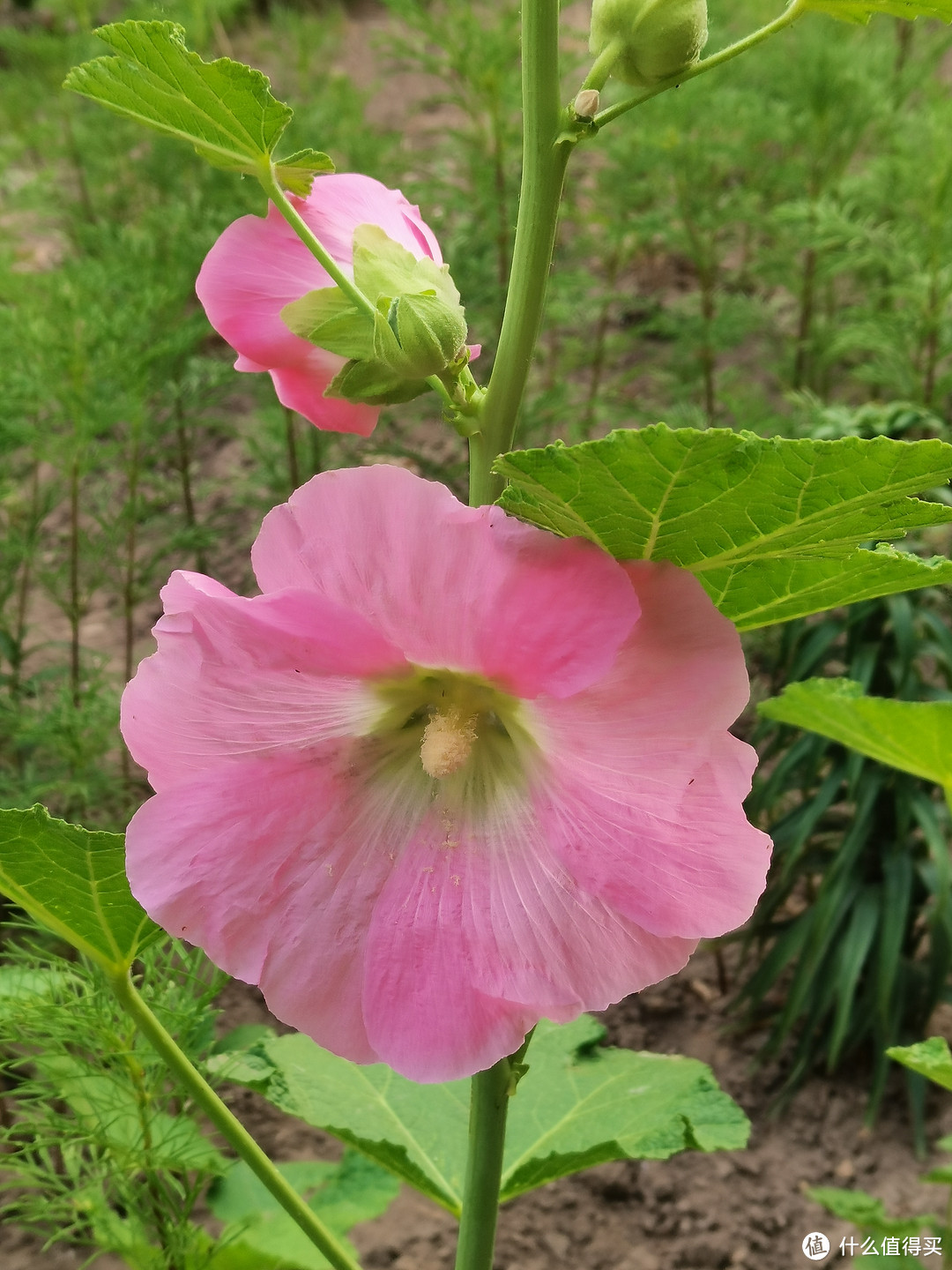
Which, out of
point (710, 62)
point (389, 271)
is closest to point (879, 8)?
point (710, 62)

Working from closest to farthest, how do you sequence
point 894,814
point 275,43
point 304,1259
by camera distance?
point 304,1259
point 894,814
point 275,43

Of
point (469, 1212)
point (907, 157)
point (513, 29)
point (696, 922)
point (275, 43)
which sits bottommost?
point (469, 1212)

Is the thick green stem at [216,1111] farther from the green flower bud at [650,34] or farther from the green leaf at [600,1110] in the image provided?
the green flower bud at [650,34]

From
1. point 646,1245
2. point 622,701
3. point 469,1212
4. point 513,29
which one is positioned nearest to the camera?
point 622,701

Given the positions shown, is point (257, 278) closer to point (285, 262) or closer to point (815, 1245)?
point (285, 262)

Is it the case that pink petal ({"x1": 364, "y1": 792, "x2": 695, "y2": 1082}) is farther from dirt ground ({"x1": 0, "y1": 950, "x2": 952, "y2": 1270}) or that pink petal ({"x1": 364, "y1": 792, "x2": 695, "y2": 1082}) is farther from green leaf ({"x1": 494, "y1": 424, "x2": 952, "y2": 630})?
dirt ground ({"x1": 0, "y1": 950, "x2": 952, "y2": 1270})

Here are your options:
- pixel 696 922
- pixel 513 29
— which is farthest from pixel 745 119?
pixel 696 922

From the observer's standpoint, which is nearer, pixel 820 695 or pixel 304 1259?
pixel 820 695

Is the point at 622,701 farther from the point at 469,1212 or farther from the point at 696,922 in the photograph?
the point at 469,1212
